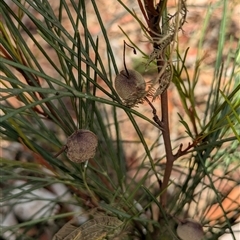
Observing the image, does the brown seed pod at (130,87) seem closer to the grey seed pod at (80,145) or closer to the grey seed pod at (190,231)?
the grey seed pod at (80,145)

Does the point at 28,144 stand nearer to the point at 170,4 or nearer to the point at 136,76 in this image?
the point at 136,76

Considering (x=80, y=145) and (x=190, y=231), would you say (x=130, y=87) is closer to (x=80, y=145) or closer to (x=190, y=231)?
(x=80, y=145)

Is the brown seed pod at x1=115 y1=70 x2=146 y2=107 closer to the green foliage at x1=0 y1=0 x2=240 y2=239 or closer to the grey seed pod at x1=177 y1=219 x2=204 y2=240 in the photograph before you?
the green foliage at x1=0 y1=0 x2=240 y2=239

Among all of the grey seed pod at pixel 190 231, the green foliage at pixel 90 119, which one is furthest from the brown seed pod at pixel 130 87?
the grey seed pod at pixel 190 231

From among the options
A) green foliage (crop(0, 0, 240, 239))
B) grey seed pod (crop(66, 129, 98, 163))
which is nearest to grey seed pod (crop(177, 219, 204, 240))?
green foliage (crop(0, 0, 240, 239))

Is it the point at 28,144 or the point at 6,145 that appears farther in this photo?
the point at 6,145

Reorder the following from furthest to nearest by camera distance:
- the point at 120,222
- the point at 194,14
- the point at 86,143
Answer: the point at 194,14 < the point at 120,222 < the point at 86,143

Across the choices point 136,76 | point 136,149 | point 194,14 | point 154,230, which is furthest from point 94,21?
point 136,76
